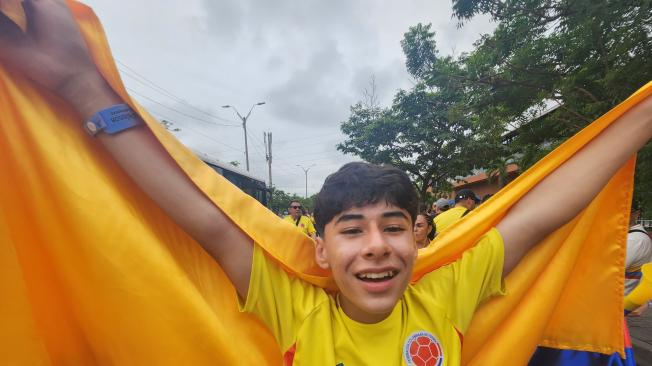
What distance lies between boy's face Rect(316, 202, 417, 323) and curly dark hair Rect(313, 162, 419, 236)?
3cm

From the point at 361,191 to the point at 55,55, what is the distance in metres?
0.94

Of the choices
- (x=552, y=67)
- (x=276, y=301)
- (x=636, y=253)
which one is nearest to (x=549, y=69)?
(x=552, y=67)

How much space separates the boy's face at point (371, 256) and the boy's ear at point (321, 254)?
0.04 m

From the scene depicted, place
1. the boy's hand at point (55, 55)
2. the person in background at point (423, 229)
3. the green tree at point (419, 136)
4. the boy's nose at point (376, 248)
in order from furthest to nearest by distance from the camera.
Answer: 1. the green tree at point (419, 136)
2. the person in background at point (423, 229)
3. the boy's nose at point (376, 248)
4. the boy's hand at point (55, 55)

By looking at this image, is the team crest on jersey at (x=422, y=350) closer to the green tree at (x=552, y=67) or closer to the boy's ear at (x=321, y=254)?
the boy's ear at (x=321, y=254)

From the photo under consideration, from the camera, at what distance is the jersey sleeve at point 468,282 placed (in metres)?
1.30

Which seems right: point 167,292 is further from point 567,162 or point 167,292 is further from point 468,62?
point 468,62

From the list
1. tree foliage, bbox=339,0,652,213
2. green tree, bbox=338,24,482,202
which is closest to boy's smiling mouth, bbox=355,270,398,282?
tree foliage, bbox=339,0,652,213

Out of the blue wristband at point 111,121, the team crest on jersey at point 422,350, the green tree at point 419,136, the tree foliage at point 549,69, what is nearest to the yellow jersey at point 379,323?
the team crest on jersey at point 422,350

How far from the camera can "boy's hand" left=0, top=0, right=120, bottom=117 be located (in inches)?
37.6

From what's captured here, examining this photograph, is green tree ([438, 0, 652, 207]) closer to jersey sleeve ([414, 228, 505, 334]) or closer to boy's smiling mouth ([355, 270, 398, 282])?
jersey sleeve ([414, 228, 505, 334])

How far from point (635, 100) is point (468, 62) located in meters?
5.36

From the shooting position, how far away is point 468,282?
1.31 m

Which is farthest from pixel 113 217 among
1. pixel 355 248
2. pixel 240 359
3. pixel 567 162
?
pixel 567 162
